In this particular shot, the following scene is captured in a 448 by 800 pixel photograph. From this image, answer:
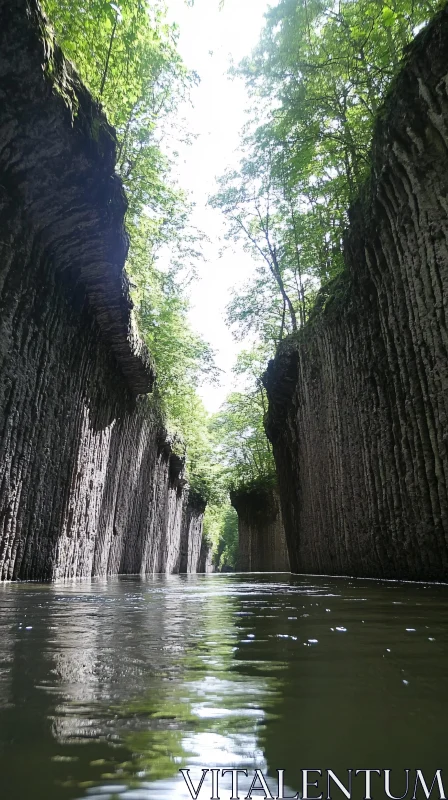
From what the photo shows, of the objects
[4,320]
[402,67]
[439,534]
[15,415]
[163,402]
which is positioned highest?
[163,402]

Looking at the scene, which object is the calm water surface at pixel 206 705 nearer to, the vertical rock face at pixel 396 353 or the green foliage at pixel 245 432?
the vertical rock face at pixel 396 353

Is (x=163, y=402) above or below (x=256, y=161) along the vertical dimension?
below

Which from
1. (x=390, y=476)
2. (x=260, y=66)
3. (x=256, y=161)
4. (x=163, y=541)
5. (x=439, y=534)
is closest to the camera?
(x=439, y=534)

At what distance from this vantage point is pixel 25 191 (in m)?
6.58

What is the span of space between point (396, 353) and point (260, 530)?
2748 cm

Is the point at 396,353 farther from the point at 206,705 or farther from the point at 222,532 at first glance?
the point at 222,532

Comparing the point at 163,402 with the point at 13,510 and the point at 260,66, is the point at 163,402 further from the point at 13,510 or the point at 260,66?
the point at 13,510

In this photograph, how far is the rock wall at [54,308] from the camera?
19.7 feet

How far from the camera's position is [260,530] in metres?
32.8

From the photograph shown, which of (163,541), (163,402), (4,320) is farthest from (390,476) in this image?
(163,541)

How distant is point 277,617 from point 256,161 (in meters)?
14.9

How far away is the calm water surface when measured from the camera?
0.65 metres

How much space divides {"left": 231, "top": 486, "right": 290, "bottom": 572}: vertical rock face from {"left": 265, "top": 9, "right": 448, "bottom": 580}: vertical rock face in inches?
829

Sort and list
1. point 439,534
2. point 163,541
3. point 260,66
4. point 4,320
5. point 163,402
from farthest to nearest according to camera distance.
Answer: point 163,541 → point 163,402 → point 260,66 → point 4,320 → point 439,534
